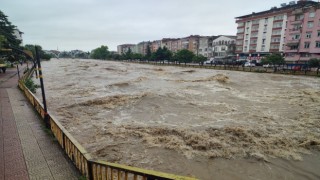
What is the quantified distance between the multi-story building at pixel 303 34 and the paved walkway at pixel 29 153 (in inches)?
2282

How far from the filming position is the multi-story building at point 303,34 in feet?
162

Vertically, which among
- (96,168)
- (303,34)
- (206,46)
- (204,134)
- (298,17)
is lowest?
(204,134)

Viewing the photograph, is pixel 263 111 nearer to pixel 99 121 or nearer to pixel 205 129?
pixel 205 129

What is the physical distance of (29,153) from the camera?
703cm

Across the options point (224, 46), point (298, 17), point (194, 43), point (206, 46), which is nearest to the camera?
point (298, 17)

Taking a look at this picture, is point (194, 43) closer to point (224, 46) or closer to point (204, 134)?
point (224, 46)

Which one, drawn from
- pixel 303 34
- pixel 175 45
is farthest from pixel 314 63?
pixel 175 45

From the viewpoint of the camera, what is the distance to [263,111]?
15414 millimetres

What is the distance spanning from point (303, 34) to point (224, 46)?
106 feet

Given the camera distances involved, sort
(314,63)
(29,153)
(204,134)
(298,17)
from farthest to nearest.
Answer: (298,17) < (314,63) < (204,134) < (29,153)

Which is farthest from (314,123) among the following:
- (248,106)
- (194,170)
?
(194,170)

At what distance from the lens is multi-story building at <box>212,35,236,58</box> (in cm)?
8175

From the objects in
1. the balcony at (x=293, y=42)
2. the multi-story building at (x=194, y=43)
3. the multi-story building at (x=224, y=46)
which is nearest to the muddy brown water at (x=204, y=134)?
the balcony at (x=293, y=42)

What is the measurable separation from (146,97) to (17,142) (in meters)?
12.6
